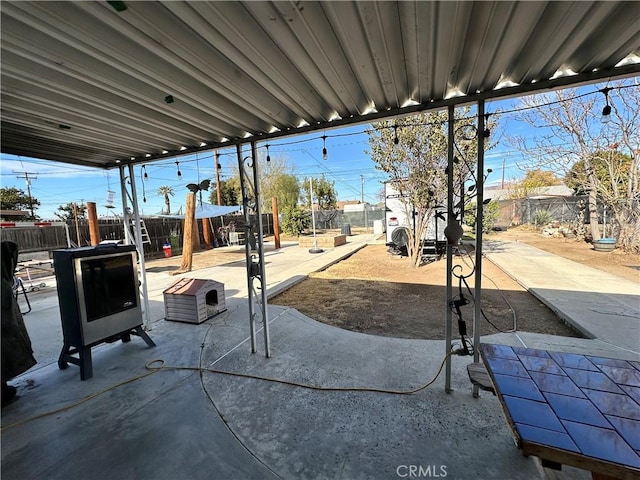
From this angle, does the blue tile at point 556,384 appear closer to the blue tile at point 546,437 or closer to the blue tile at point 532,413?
the blue tile at point 532,413

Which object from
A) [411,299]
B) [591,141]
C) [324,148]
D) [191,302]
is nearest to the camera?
[324,148]

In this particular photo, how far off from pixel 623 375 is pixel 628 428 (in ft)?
1.64

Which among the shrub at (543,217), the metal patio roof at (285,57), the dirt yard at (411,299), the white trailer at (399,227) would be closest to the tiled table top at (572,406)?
the dirt yard at (411,299)

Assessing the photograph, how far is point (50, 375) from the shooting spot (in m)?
2.77

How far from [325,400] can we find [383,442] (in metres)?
0.58

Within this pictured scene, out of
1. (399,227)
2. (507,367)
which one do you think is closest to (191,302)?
(507,367)

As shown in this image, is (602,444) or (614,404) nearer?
(602,444)

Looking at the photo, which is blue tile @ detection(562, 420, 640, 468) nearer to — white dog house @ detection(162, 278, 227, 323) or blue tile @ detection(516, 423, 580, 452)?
blue tile @ detection(516, 423, 580, 452)

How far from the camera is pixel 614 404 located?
1.25 m

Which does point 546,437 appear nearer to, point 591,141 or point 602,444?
point 602,444

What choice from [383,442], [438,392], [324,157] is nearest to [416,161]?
[324,157]

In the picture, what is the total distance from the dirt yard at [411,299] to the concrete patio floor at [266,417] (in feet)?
2.00

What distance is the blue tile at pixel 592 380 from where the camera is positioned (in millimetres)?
1379

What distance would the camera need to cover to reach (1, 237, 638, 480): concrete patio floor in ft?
5.40
